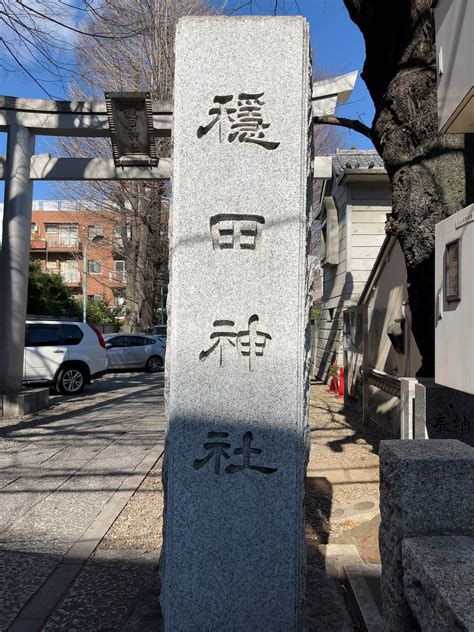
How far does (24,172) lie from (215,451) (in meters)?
8.89

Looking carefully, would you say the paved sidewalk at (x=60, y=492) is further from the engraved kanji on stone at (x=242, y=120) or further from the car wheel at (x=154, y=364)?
the car wheel at (x=154, y=364)

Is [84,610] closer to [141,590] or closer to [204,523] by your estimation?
[141,590]

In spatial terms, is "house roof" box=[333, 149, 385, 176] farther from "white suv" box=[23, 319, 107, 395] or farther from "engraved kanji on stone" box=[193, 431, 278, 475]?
"engraved kanji on stone" box=[193, 431, 278, 475]

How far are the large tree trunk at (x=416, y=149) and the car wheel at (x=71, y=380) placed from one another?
10.1m

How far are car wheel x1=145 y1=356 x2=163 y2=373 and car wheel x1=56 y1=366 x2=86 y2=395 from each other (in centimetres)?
730

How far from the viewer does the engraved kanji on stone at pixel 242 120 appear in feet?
10.5

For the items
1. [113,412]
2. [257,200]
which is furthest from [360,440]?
[257,200]

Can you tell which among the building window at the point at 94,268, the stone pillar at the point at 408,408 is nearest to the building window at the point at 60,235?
the building window at the point at 94,268

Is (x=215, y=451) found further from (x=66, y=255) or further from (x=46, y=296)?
(x=66, y=255)

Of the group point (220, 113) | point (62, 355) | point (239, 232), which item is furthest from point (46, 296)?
point (239, 232)

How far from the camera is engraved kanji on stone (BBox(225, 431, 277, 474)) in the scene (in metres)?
3.05

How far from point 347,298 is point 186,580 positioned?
11.2 metres

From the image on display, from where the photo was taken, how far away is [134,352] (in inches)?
834

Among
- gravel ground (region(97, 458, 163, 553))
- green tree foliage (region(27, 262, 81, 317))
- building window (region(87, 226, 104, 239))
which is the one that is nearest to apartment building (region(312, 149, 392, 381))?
gravel ground (region(97, 458, 163, 553))
